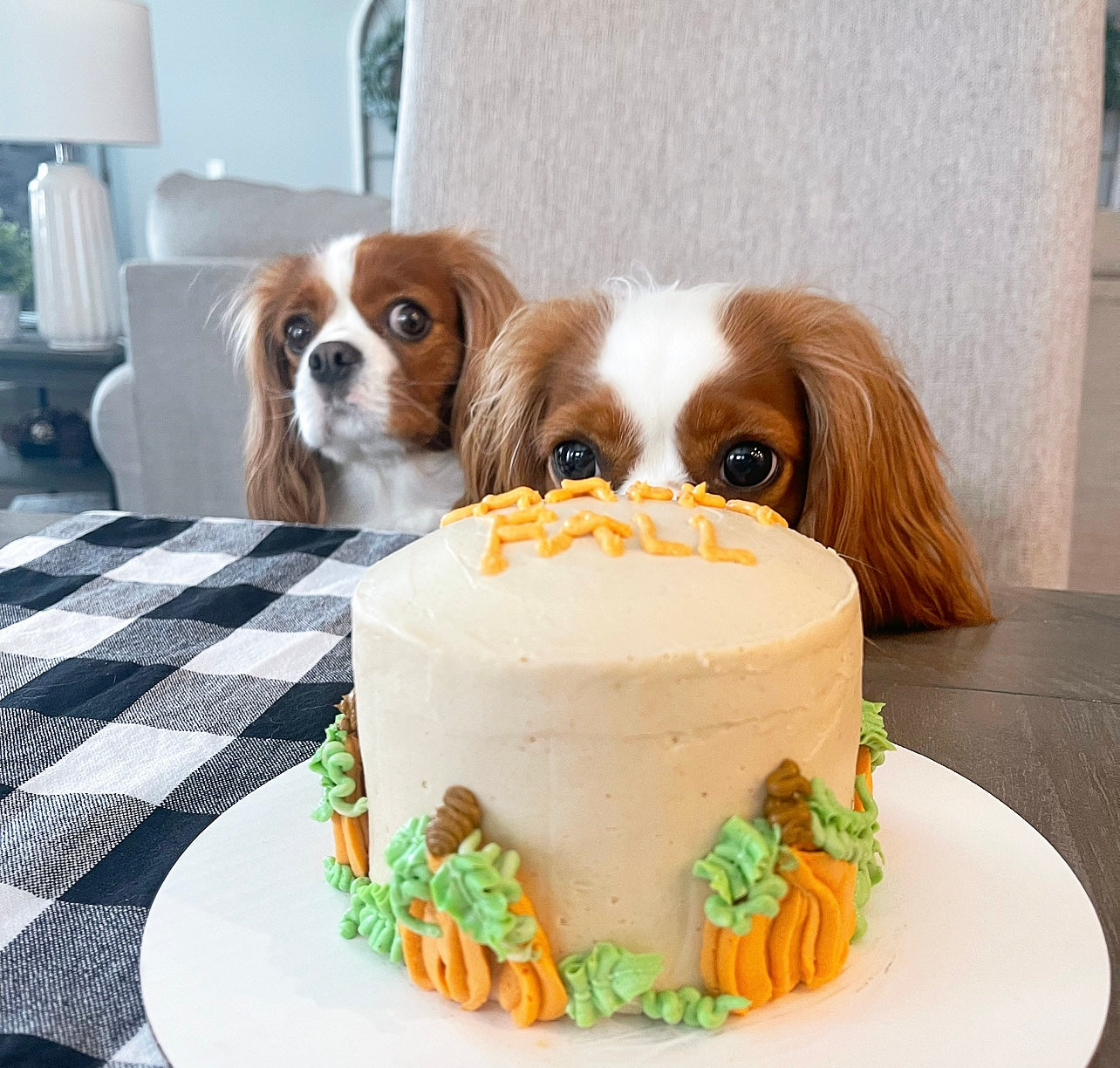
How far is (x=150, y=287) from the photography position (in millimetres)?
2025

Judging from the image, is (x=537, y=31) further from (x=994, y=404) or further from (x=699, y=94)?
(x=994, y=404)

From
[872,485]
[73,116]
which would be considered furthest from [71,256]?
[872,485]

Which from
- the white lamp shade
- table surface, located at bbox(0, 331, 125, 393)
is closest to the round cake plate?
the white lamp shade

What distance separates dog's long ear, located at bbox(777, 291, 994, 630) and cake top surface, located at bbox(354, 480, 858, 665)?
1.54 feet

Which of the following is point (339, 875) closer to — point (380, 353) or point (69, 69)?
point (380, 353)

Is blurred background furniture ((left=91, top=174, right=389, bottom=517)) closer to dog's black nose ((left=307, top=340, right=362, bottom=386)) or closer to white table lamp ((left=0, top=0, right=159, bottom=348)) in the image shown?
white table lamp ((left=0, top=0, right=159, bottom=348))

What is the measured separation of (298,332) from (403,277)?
139 mm

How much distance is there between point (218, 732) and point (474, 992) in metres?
0.31

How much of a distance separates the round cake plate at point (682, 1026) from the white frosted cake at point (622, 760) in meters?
0.01

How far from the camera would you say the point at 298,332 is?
1.30 m

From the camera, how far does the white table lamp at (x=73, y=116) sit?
2439 millimetres

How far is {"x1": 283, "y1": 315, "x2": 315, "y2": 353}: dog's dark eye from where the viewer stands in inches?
50.7

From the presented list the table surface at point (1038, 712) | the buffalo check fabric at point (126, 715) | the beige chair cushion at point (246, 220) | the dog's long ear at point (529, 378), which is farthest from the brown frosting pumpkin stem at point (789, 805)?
the beige chair cushion at point (246, 220)

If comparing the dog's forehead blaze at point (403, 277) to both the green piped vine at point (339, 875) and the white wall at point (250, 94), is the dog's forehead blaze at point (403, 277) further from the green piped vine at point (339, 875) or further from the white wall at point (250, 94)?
the white wall at point (250, 94)
